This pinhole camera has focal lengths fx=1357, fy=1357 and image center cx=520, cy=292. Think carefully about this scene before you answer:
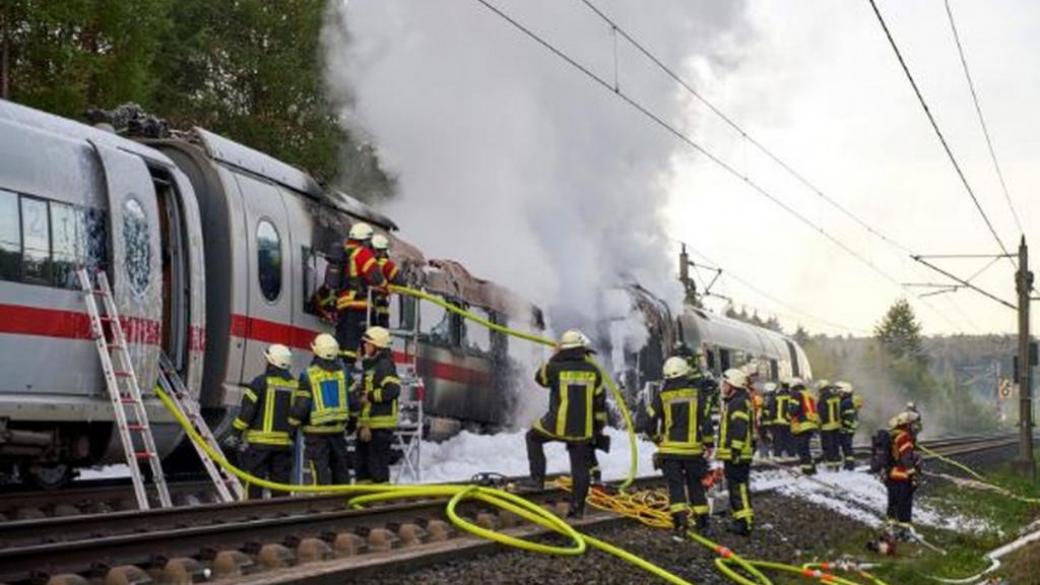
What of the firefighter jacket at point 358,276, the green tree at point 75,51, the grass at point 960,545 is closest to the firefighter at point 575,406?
the grass at point 960,545

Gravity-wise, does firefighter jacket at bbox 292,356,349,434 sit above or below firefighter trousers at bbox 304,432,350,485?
above

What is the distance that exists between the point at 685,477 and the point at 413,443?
357cm

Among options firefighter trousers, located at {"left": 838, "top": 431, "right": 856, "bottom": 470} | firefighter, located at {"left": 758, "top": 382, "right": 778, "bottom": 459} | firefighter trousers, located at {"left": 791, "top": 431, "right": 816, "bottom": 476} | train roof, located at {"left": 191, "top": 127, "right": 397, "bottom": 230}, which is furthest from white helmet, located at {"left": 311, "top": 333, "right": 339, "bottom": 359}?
firefighter, located at {"left": 758, "top": 382, "right": 778, "bottom": 459}

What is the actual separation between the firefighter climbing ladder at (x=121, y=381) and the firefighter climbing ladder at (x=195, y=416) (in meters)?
0.70

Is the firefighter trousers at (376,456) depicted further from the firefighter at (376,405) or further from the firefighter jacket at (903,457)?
the firefighter jacket at (903,457)

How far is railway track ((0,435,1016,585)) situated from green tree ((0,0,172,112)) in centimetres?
1490

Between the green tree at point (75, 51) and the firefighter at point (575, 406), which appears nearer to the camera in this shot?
the firefighter at point (575, 406)

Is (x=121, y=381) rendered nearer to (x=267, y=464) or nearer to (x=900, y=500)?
(x=267, y=464)

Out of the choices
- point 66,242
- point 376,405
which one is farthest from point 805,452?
point 66,242

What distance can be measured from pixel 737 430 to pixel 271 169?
5618mm

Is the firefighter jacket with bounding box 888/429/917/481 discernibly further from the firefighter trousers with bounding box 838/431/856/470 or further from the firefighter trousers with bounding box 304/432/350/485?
the firefighter trousers with bounding box 838/431/856/470

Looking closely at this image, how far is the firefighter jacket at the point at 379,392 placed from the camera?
40.9ft

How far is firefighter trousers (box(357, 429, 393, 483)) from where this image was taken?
12.7 m

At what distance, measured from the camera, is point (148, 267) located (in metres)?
11.8
